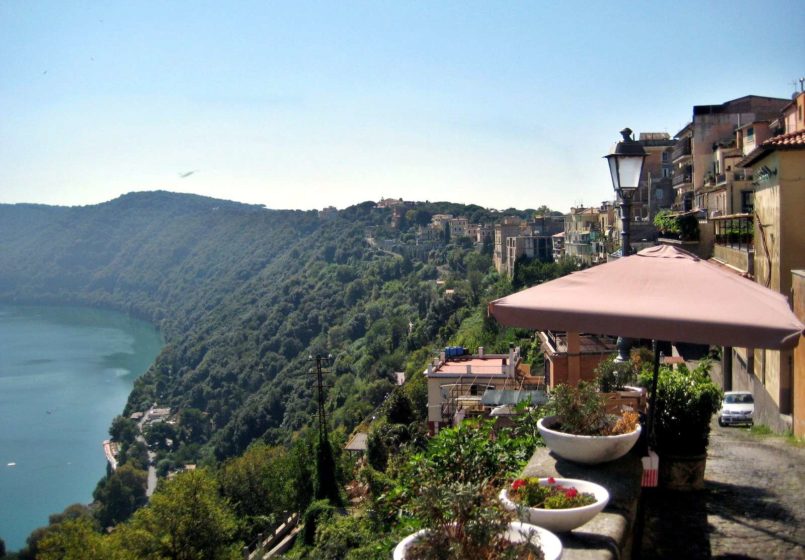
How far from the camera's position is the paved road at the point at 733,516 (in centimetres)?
344

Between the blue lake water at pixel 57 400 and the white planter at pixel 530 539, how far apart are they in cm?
5558

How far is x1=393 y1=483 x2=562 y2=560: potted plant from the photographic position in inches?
73.8

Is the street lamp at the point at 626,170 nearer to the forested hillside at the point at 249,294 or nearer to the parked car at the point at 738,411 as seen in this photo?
the parked car at the point at 738,411

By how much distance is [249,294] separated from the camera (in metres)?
114

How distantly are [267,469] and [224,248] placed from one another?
12474cm

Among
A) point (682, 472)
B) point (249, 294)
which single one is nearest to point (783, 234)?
point (682, 472)

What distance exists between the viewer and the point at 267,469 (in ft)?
112

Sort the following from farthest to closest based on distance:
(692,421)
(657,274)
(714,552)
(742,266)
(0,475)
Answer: (0,475) → (742,266) → (692,421) → (657,274) → (714,552)

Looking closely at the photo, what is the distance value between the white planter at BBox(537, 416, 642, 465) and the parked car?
10.3 metres

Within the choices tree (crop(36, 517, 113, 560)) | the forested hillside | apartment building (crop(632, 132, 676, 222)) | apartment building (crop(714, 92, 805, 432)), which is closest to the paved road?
apartment building (crop(714, 92, 805, 432))

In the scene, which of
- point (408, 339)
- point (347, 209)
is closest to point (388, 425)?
point (408, 339)

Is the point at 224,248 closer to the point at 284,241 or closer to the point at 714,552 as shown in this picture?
the point at 284,241

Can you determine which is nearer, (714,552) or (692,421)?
(714,552)

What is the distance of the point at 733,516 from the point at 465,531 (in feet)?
8.83
